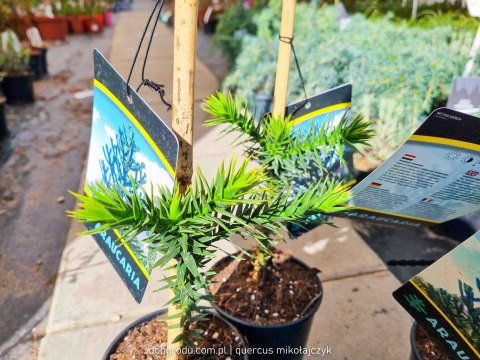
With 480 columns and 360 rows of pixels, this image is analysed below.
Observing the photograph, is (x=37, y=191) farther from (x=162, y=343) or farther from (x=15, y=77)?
(x=15, y=77)

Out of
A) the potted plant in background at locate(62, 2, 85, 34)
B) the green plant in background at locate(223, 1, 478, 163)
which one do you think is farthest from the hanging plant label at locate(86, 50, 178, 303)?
the potted plant in background at locate(62, 2, 85, 34)

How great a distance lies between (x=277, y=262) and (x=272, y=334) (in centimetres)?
35

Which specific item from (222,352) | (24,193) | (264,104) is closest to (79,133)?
(24,193)

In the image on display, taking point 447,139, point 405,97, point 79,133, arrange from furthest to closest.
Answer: point 79,133 → point 405,97 → point 447,139

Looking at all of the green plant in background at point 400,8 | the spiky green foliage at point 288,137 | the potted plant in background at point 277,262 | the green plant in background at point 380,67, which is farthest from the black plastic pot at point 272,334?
the green plant in background at point 400,8

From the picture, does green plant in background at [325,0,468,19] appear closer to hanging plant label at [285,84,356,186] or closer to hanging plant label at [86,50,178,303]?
hanging plant label at [285,84,356,186]

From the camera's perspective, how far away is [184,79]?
0.97 meters

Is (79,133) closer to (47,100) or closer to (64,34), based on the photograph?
(47,100)

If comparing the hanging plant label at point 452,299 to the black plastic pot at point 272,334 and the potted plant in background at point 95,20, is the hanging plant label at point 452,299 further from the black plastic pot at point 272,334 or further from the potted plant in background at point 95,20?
the potted plant in background at point 95,20

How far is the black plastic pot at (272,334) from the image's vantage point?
156cm

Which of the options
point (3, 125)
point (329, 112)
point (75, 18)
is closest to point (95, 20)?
point (75, 18)

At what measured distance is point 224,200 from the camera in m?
0.91

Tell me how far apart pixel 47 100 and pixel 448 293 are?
5.90 metres

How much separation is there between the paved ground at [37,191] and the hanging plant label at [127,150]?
47.4 inches
